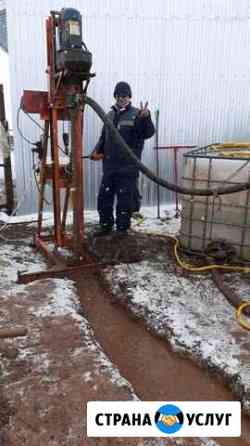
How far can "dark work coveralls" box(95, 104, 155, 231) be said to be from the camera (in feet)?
14.3

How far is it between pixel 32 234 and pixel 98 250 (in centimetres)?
110

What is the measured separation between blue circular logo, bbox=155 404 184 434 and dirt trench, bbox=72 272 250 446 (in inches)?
9.8

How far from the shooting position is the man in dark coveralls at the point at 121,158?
4.33 metres

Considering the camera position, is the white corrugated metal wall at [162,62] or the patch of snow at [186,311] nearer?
the patch of snow at [186,311]

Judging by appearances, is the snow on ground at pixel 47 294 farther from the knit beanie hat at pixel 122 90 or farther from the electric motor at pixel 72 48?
the knit beanie hat at pixel 122 90

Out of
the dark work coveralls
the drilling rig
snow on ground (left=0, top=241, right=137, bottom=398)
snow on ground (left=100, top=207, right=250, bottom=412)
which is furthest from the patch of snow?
the dark work coveralls

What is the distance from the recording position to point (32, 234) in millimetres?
4965

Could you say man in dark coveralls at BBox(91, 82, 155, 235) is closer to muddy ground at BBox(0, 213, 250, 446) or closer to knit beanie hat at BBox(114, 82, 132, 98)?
knit beanie hat at BBox(114, 82, 132, 98)

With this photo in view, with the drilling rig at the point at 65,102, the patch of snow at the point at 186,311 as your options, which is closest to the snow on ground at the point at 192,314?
the patch of snow at the point at 186,311

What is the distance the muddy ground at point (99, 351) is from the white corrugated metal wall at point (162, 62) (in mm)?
2376

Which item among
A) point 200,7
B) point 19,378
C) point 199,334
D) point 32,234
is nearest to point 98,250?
point 32,234

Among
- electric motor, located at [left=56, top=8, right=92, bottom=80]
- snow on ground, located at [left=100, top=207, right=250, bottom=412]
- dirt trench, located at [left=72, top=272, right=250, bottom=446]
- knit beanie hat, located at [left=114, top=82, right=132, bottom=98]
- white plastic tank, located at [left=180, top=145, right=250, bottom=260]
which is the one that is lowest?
dirt trench, located at [left=72, top=272, right=250, bottom=446]

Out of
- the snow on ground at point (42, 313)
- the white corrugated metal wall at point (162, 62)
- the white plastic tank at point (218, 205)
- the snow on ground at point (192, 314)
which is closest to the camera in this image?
the snow on ground at point (42, 313)

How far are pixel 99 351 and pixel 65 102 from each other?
2.24 metres
